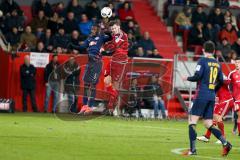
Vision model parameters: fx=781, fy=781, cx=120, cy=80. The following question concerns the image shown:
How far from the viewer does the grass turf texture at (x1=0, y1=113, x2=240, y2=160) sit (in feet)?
45.2

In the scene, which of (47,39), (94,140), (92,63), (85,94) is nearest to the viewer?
(94,140)

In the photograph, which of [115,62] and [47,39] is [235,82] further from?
[47,39]

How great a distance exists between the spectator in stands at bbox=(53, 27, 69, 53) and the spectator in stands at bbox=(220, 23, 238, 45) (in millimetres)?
7457

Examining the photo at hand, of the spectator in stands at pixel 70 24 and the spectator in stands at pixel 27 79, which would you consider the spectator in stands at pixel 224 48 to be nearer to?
the spectator in stands at pixel 70 24

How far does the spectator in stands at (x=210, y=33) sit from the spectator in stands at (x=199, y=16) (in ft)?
2.17

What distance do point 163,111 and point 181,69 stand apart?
7.37 feet

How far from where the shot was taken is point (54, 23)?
96.5ft

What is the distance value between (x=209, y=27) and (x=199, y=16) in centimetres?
105

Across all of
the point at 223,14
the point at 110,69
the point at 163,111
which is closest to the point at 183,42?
the point at 223,14

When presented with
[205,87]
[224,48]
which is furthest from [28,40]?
[205,87]

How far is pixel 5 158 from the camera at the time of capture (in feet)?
41.4

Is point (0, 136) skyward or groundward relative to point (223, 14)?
groundward

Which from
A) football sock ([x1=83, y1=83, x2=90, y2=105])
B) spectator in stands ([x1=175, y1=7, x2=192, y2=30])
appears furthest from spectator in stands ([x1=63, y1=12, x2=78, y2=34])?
football sock ([x1=83, y1=83, x2=90, y2=105])

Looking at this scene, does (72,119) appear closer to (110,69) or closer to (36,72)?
(110,69)
